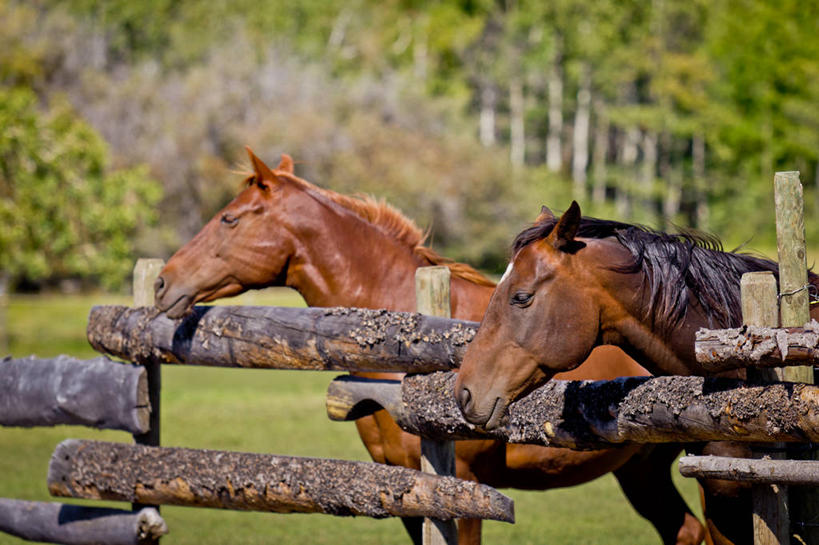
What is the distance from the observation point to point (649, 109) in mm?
41188

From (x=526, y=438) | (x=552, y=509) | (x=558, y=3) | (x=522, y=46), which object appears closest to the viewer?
(x=526, y=438)

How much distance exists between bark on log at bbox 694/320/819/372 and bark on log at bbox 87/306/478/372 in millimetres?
1054

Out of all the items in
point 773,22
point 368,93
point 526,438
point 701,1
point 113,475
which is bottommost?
point 113,475

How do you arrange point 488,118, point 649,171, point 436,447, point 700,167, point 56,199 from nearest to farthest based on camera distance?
point 436,447 < point 56,199 < point 488,118 < point 649,171 < point 700,167

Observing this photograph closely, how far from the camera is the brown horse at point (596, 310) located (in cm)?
358

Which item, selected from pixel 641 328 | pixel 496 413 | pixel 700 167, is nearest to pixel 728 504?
pixel 641 328

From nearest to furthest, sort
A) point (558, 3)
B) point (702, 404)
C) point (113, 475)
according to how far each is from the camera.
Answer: point (702, 404), point (113, 475), point (558, 3)

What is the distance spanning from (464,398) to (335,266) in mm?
2137

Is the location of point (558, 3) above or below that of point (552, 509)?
above

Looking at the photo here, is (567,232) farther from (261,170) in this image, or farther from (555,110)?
(555,110)

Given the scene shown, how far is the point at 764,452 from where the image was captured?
361cm

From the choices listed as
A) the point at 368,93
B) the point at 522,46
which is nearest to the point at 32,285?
the point at 368,93

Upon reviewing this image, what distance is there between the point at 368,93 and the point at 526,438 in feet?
113

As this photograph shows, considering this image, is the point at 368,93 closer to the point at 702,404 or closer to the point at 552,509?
the point at 552,509
